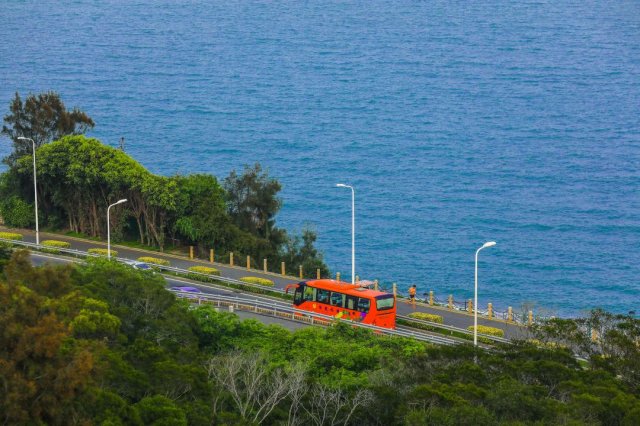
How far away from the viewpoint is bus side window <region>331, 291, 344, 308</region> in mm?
67312

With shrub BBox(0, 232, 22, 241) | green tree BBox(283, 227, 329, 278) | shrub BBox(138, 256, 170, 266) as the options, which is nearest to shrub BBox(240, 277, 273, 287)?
shrub BBox(138, 256, 170, 266)

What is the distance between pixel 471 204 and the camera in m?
134

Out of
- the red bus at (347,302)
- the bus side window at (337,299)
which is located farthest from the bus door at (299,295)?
the bus side window at (337,299)

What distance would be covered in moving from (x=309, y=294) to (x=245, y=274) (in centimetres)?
1260

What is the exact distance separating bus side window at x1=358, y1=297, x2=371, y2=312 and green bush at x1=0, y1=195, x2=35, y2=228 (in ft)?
115

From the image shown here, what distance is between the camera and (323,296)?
6825 cm

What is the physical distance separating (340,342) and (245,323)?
489cm

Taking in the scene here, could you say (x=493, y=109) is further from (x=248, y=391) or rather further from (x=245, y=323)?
(x=248, y=391)

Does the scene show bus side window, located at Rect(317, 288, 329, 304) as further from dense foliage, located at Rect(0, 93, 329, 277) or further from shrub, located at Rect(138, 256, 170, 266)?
dense foliage, located at Rect(0, 93, 329, 277)

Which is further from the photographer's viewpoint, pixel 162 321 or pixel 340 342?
pixel 340 342

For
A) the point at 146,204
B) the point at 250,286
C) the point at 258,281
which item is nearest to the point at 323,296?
the point at 250,286

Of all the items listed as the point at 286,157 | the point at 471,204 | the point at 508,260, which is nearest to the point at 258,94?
the point at 286,157

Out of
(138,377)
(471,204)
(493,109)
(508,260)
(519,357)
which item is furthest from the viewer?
(493,109)

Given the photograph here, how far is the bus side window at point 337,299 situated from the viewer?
67.3m
